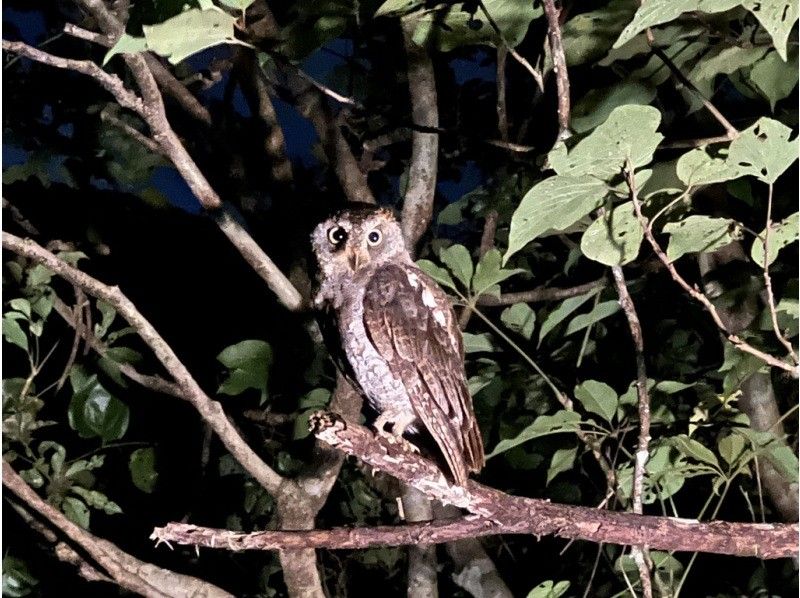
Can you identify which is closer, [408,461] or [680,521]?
[680,521]

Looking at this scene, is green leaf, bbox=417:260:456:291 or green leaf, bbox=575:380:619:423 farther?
green leaf, bbox=417:260:456:291

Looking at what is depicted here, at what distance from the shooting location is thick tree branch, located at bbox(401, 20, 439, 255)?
4.65ft

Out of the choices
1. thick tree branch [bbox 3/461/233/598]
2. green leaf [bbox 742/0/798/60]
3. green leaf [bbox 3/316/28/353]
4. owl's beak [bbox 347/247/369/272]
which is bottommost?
thick tree branch [bbox 3/461/233/598]

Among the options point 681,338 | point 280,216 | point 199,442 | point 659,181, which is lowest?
point 199,442

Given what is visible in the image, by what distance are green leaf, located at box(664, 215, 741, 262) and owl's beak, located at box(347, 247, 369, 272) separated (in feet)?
2.38

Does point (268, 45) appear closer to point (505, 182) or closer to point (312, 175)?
point (505, 182)

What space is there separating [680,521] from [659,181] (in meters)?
0.46

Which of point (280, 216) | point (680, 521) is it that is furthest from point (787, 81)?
point (280, 216)

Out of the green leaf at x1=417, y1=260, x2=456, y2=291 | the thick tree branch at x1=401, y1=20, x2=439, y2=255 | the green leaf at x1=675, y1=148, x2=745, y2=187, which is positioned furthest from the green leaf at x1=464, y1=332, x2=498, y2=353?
the green leaf at x1=675, y1=148, x2=745, y2=187

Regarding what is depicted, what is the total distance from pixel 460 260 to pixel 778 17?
2.50 ft

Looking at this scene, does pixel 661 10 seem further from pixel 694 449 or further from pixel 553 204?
pixel 694 449

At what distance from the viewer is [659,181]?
1.10 metres

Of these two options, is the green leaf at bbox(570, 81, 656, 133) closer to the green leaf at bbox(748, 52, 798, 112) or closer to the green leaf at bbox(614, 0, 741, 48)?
the green leaf at bbox(748, 52, 798, 112)

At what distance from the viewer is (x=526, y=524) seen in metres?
A: 0.92
